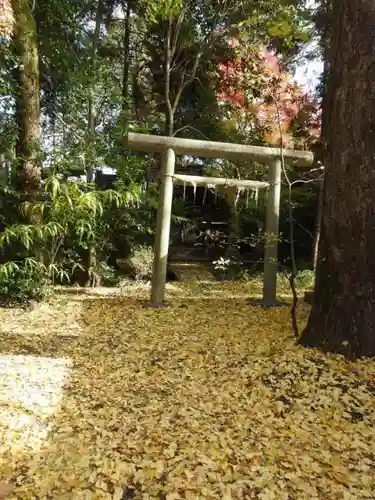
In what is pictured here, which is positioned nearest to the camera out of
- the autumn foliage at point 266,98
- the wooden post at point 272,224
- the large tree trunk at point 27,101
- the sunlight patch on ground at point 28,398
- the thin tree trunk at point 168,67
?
the sunlight patch on ground at point 28,398

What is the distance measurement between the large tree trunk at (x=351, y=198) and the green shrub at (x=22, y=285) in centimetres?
338

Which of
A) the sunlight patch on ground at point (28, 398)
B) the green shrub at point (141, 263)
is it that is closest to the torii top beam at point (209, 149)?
the green shrub at point (141, 263)

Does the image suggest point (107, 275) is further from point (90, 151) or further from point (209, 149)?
point (209, 149)

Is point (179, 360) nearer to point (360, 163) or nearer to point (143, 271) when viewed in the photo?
point (360, 163)

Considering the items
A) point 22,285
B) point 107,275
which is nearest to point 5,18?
point 22,285

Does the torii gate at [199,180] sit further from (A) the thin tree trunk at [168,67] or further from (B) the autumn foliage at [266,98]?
(B) the autumn foliage at [266,98]

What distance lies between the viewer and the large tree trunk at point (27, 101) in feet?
16.3

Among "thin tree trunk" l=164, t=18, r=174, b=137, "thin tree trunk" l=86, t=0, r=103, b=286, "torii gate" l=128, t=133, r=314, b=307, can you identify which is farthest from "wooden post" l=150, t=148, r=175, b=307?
"thin tree trunk" l=164, t=18, r=174, b=137

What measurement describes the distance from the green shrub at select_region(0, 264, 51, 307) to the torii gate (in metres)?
1.40

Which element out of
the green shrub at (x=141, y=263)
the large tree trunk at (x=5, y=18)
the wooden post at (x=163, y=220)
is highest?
the large tree trunk at (x=5, y=18)

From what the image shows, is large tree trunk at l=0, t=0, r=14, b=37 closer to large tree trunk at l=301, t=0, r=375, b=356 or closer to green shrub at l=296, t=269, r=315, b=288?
large tree trunk at l=301, t=0, r=375, b=356

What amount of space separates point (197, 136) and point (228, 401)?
6456 mm

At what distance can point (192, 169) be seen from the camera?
9680 millimetres

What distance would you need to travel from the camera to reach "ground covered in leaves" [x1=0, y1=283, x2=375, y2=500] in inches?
74.4
